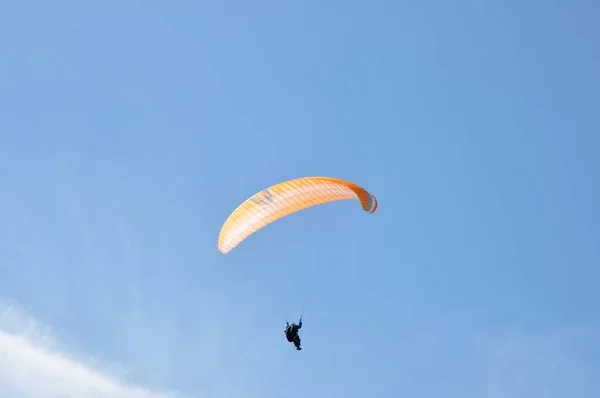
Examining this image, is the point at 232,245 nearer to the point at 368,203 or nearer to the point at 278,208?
the point at 278,208

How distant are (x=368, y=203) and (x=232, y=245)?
8.00m

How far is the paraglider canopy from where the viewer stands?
63.4 metres

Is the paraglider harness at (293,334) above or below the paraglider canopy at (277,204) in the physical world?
below

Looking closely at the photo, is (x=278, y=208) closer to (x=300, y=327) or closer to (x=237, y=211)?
(x=237, y=211)

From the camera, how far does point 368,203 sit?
209 feet

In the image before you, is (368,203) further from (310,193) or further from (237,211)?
(237,211)

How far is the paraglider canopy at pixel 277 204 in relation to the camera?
208 feet

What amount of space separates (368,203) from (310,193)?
10.8 ft

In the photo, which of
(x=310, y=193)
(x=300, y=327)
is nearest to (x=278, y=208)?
(x=310, y=193)

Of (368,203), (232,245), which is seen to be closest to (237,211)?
(232,245)

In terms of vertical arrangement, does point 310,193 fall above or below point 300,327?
above

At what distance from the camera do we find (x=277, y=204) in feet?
210

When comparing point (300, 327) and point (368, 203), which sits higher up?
point (368, 203)

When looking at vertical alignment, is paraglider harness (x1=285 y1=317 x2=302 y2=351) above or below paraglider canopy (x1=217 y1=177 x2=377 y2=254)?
below
